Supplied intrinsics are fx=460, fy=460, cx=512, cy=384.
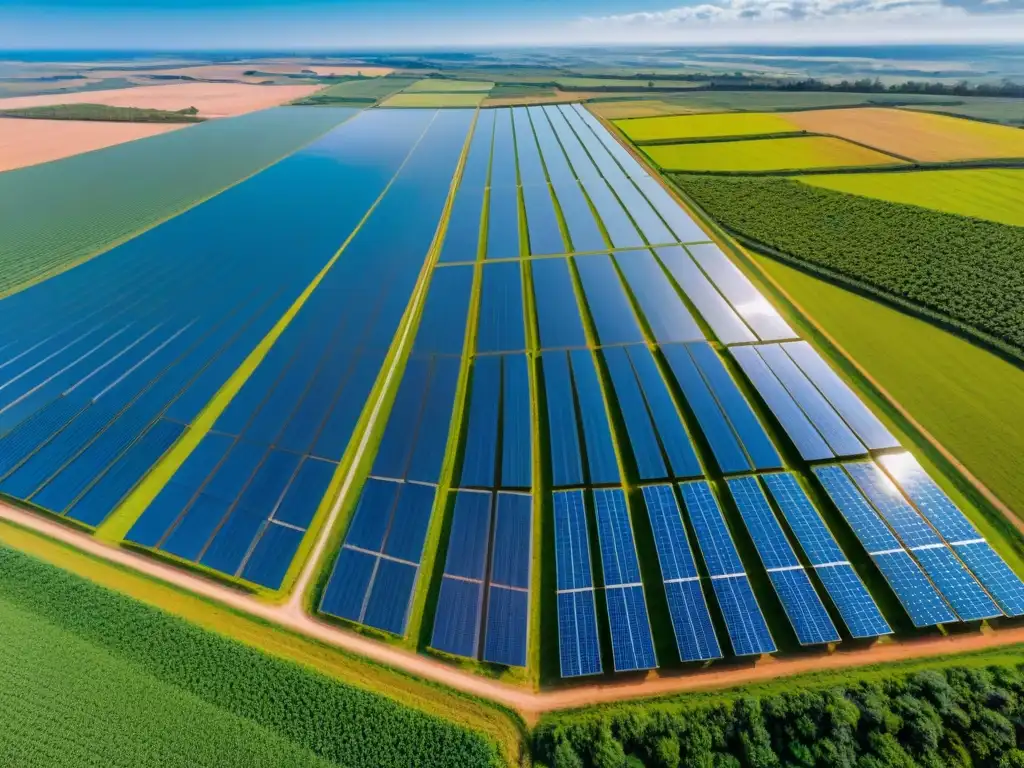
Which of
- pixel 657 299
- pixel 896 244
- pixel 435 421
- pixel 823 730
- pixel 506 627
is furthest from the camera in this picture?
pixel 896 244

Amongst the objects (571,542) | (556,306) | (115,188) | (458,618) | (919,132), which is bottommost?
(458,618)

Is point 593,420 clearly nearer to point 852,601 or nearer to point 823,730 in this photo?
point 852,601

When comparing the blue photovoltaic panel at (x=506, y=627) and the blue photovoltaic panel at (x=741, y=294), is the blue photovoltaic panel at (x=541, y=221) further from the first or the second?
the blue photovoltaic panel at (x=506, y=627)

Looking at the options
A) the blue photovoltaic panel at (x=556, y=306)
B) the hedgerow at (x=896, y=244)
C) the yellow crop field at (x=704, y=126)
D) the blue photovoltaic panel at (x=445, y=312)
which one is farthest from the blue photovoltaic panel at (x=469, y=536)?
the yellow crop field at (x=704, y=126)

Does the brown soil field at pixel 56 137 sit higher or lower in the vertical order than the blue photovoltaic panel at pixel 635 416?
higher

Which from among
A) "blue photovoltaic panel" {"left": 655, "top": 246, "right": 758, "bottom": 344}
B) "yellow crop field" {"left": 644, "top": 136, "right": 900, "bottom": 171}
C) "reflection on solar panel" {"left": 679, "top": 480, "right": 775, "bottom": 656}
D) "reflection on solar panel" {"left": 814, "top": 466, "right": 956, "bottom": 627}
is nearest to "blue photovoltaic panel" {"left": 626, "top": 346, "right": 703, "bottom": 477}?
"reflection on solar panel" {"left": 679, "top": 480, "right": 775, "bottom": 656}

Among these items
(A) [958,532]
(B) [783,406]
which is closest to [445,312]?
(B) [783,406]

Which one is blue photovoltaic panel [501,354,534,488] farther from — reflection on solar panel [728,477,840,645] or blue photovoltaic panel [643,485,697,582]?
reflection on solar panel [728,477,840,645]
